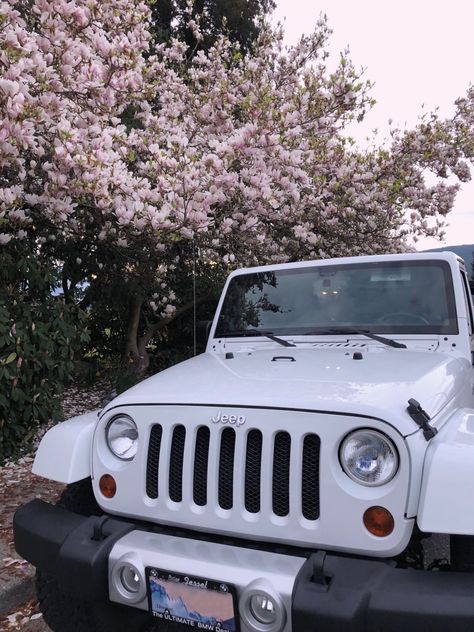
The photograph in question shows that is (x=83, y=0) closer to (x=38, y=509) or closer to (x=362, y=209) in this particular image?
(x=38, y=509)

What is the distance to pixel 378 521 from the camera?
182 centimetres

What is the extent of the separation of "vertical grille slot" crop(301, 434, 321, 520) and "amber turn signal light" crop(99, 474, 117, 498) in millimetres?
815

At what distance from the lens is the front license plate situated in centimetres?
180

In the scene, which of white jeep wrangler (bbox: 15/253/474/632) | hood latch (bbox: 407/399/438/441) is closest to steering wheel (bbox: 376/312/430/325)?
white jeep wrangler (bbox: 15/253/474/632)

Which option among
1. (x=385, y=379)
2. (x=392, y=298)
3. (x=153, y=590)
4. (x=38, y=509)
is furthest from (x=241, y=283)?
(x=153, y=590)

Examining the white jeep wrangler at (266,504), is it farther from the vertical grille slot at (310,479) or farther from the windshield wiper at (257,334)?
the windshield wiper at (257,334)

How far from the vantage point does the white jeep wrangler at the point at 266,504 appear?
5.58 ft

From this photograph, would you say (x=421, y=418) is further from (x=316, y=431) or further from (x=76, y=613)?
(x=76, y=613)

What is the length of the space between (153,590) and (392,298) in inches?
82.4

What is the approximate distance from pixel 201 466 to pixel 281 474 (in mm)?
321

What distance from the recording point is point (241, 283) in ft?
12.4

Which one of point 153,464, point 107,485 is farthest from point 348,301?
point 107,485

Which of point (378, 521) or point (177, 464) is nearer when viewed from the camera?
point (378, 521)

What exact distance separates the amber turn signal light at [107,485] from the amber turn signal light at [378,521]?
1033mm
